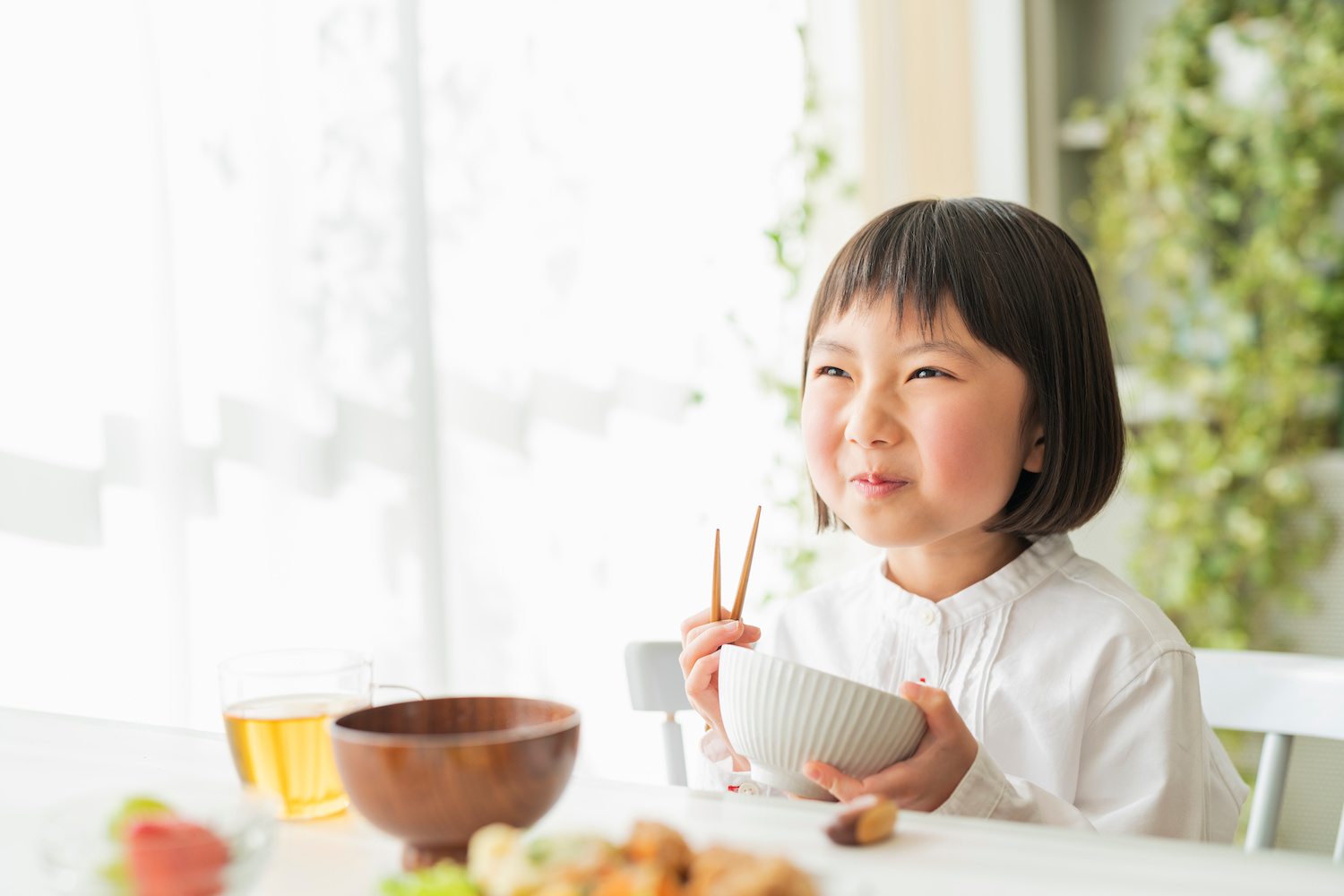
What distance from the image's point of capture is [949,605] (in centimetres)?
104

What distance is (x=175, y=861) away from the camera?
1.47 feet

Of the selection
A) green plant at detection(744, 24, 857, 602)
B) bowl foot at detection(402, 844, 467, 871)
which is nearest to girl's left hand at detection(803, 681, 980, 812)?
bowl foot at detection(402, 844, 467, 871)

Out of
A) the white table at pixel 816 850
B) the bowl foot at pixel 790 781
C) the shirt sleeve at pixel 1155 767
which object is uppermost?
the white table at pixel 816 850

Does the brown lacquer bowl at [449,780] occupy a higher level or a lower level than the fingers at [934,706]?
higher

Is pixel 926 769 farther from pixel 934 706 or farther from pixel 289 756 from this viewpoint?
pixel 289 756

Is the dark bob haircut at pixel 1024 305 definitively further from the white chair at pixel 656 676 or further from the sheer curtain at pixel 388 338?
the sheer curtain at pixel 388 338

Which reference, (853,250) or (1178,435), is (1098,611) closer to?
(853,250)

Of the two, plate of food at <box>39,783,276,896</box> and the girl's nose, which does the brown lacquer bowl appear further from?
the girl's nose

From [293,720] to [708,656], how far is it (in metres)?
0.33

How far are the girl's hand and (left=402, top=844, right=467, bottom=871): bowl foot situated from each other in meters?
0.33

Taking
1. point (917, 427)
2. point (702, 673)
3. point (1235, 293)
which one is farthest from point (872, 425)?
point (1235, 293)

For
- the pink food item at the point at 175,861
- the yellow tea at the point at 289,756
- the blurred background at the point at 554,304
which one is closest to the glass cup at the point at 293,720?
the yellow tea at the point at 289,756

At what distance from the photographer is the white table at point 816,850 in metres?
0.49

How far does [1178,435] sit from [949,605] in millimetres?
1760
